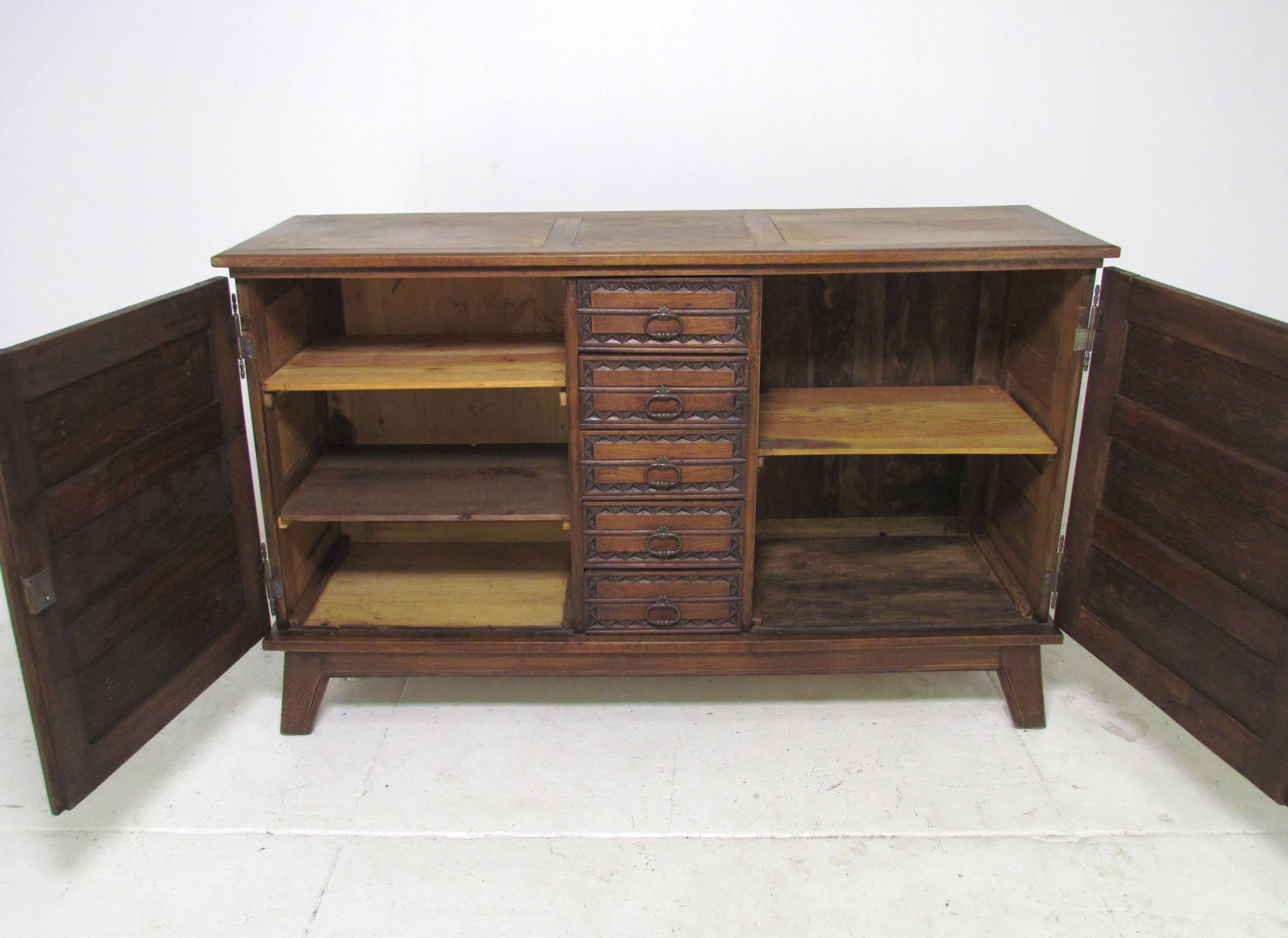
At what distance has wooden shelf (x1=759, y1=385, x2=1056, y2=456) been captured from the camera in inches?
105

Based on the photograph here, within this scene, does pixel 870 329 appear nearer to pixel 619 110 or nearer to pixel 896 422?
pixel 896 422

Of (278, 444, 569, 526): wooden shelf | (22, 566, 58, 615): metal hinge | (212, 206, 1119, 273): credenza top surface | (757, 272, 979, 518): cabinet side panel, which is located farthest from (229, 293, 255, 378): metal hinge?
(757, 272, 979, 518): cabinet side panel

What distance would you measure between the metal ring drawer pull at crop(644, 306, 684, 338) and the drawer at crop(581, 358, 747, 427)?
55 mm

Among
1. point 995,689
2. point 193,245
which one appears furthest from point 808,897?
point 193,245

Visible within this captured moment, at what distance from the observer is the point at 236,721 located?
9.53 feet

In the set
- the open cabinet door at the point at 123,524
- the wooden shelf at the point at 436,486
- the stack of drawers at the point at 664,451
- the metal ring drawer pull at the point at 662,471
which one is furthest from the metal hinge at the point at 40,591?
the metal ring drawer pull at the point at 662,471

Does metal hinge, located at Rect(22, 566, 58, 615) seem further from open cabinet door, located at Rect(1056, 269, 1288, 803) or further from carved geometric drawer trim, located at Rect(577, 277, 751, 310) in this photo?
open cabinet door, located at Rect(1056, 269, 1288, 803)

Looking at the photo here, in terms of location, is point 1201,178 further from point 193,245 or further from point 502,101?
point 193,245

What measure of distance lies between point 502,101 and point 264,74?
26.2 inches

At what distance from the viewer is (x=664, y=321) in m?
2.50

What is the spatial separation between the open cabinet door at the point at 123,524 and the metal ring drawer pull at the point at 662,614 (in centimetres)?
96

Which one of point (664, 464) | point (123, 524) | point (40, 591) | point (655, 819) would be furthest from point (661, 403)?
point (40, 591)

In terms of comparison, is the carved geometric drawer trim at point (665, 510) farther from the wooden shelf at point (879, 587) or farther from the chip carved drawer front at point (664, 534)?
the wooden shelf at point (879, 587)

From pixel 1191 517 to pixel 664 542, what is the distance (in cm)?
114
